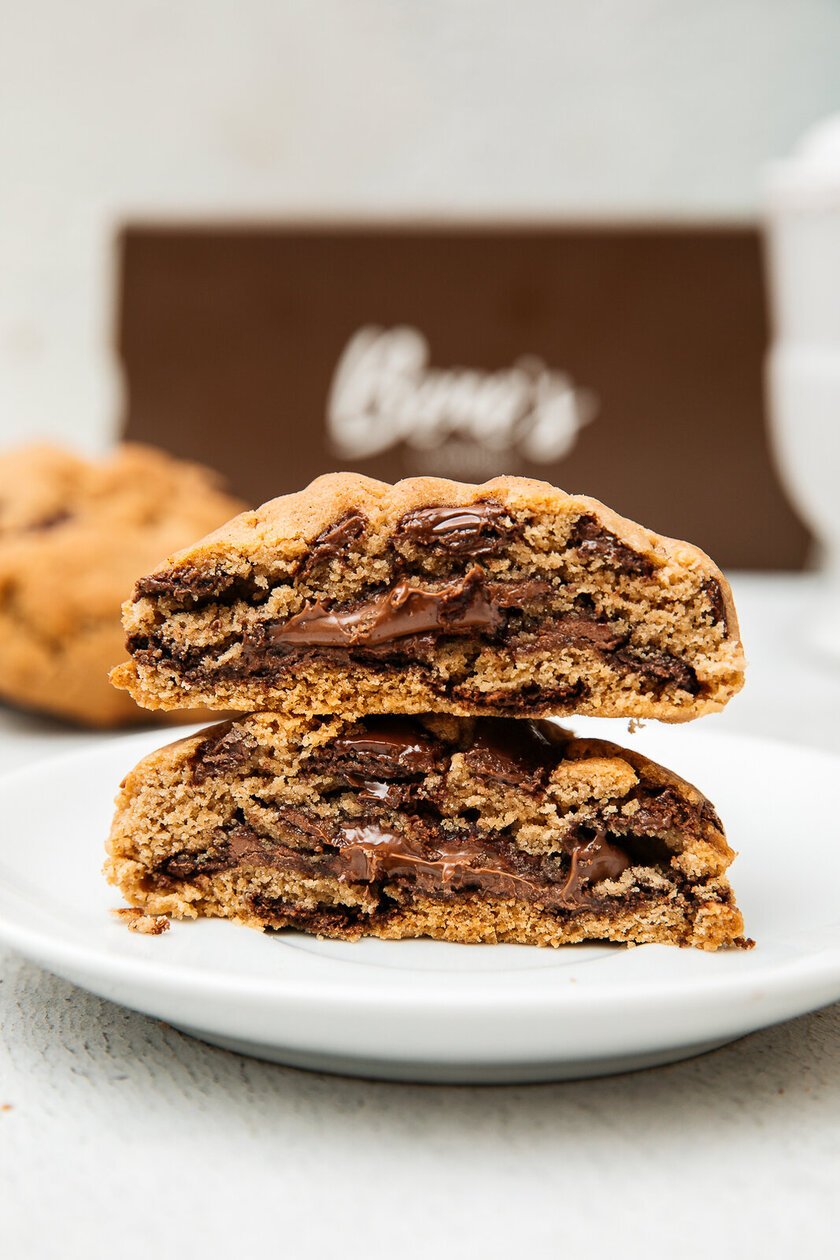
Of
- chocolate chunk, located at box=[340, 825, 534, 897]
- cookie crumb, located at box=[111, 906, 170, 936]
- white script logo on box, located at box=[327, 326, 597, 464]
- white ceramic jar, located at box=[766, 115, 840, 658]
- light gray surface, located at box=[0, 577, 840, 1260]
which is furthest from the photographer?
white script logo on box, located at box=[327, 326, 597, 464]

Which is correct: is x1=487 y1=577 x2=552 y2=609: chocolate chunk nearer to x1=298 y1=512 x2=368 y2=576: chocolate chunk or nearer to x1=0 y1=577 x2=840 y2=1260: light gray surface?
x1=298 y1=512 x2=368 y2=576: chocolate chunk

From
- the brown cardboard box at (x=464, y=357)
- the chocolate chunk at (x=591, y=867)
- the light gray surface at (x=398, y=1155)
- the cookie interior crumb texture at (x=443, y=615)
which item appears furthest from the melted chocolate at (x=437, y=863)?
the brown cardboard box at (x=464, y=357)

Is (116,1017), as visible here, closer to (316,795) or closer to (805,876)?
(316,795)

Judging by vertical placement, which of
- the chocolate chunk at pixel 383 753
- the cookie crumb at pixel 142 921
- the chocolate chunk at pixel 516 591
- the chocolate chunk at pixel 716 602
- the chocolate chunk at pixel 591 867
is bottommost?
the cookie crumb at pixel 142 921

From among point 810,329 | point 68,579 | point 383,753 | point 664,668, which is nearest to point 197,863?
point 383,753

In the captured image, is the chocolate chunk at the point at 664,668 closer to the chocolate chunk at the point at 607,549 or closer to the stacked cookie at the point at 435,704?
the stacked cookie at the point at 435,704

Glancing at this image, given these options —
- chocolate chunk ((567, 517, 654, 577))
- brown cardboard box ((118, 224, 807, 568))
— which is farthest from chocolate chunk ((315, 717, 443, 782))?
brown cardboard box ((118, 224, 807, 568))

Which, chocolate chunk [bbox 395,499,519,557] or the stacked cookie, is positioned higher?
chocolate chunk [bbox 395,499,519,557]
